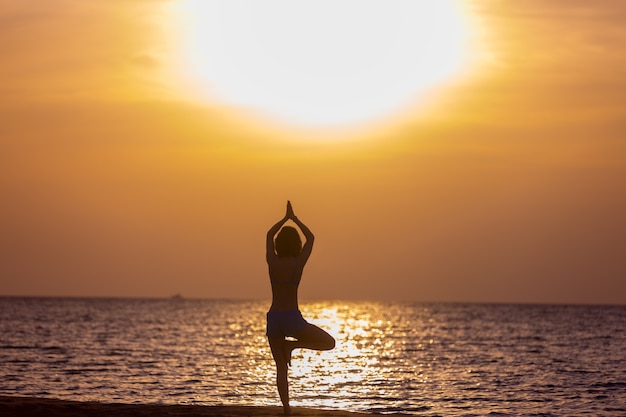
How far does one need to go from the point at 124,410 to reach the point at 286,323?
164 inches

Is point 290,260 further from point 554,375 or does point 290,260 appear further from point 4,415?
point 554,375

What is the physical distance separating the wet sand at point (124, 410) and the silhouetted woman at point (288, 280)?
1.91 metres

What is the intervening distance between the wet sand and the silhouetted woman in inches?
75.2

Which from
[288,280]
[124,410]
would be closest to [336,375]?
→ [124,410]

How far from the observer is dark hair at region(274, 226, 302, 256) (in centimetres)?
1795

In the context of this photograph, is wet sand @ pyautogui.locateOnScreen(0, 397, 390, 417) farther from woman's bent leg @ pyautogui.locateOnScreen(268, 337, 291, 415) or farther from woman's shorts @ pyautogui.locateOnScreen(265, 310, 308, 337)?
woman's shorts @ pyautogui.locateOnScreen(265, 310, 308, 337)

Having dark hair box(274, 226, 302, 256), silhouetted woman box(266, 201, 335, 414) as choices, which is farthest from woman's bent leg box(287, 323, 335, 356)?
dark hair box(274, 226, 302, 256)

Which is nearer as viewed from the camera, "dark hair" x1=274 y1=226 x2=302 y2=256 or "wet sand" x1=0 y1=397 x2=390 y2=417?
"dark hair" x1=274 y1=226 x2=302 y2=256

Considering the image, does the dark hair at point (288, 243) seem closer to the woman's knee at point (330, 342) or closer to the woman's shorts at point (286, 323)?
the woman's shorts at point (286, 323)

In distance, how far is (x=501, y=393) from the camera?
37.2 m

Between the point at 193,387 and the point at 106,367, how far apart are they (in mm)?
9065

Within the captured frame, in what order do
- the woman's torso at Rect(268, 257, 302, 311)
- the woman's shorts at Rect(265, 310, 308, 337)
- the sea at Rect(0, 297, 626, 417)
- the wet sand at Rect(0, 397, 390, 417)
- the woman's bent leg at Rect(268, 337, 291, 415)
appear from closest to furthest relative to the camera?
the woman's torso at Rect(268, 257, 302, 311) < the woman's shorts at Rect(265, 310, 308, 337) < the woman's bent leg at Rect(268, 337, 291, 415) < the wet sand at Rect(0, 397, 390, 417) < the sea at Rect(0, 297, 626, 417)

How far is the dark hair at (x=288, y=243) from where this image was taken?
18.0 meters

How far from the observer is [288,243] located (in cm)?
1795
